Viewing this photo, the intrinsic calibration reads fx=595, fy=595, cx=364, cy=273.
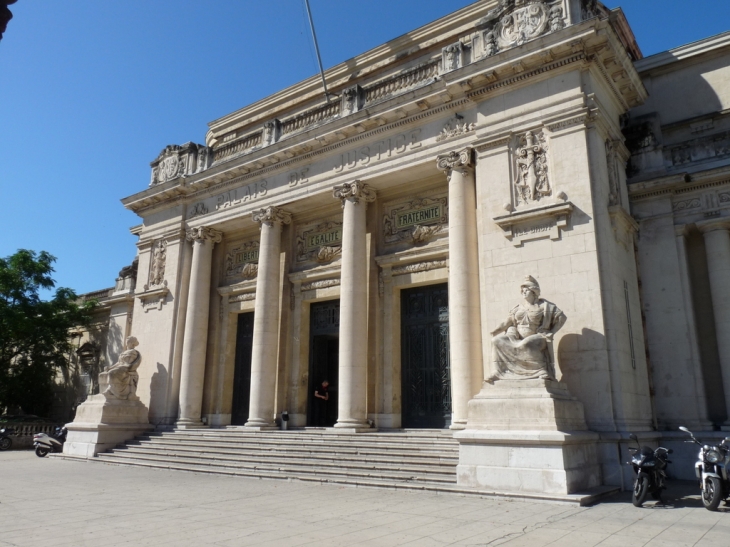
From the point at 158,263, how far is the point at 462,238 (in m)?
12.1

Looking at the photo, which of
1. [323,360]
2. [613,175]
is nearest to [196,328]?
[323,360]

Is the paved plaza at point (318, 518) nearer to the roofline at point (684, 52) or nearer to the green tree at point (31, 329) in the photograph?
the roofline at point (684, 52)

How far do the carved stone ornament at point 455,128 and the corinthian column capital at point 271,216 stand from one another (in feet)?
18.7

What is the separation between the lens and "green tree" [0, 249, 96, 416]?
2408cm

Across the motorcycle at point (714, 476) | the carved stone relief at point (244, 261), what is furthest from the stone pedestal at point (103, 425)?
the motorcycle at point (714, 476)

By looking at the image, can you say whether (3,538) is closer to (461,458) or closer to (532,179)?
(461,458)

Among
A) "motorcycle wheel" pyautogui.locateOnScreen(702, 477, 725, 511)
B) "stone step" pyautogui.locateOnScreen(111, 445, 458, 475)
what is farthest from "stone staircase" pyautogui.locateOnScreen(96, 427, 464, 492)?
"motorcycle wheel" pyautogui.locateOnScreen(702, 477, 725, 511)

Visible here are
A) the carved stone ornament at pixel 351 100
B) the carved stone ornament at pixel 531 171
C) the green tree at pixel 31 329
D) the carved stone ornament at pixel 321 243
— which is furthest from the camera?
the green tree at pixel 31 329

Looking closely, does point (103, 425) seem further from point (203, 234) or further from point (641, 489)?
point (641, 489)

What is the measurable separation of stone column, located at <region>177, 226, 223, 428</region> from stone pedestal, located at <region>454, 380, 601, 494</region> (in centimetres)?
1073

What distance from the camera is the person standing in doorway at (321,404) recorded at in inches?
694

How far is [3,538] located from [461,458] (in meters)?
6.98

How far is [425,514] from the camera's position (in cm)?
817

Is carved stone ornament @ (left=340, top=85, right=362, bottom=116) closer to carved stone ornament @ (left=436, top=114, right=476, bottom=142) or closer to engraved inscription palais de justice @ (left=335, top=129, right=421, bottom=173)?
engraved inscription palais de justice @ (left=335, top=129, right=421, bottom=173)
